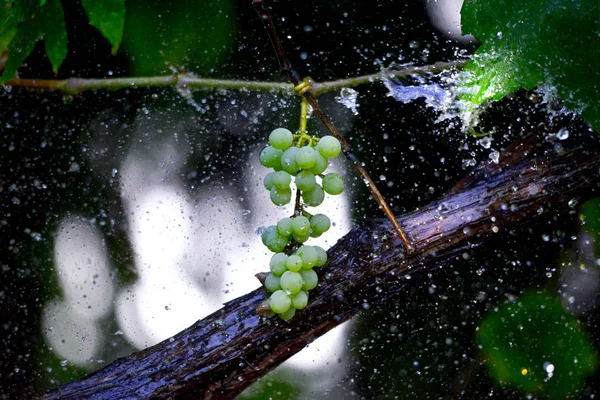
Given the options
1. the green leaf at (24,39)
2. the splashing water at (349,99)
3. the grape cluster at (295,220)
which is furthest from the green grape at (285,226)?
the splashing water at (349,99)

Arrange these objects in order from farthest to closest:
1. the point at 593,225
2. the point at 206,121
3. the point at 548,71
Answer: the point at 206,121
the point at 593,225
the point at 548,71

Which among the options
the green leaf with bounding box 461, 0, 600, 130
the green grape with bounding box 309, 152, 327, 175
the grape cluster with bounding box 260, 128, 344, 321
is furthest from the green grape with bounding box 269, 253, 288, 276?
the green leaf with bounding box 461, 0, 600, 130

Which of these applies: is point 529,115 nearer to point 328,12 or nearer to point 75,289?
point 328,12

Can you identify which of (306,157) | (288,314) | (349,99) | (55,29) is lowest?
(288,314)

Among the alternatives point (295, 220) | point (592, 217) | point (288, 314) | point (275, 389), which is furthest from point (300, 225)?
point (275, 389)

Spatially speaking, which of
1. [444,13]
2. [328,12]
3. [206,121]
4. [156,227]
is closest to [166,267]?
[156,227]

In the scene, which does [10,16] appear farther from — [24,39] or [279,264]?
[279,264]
